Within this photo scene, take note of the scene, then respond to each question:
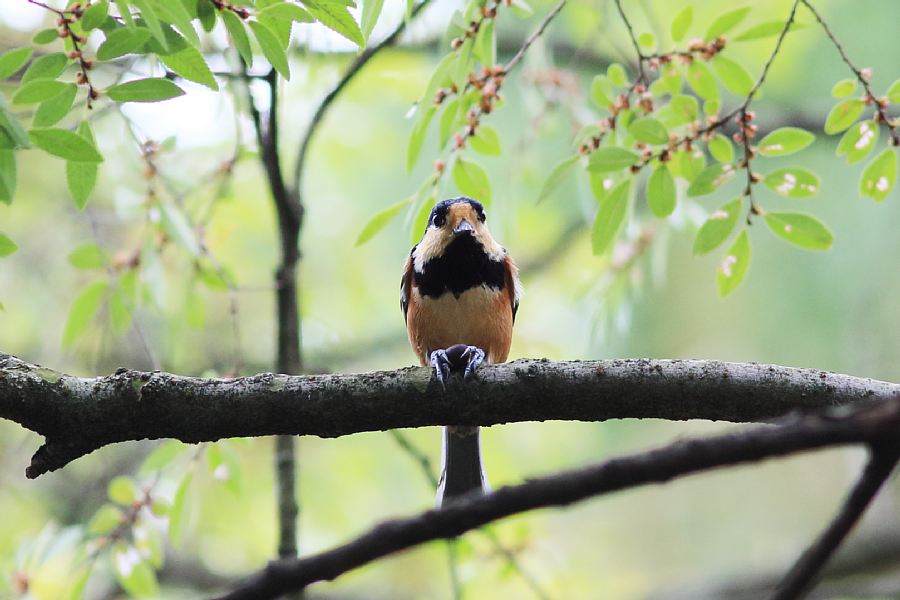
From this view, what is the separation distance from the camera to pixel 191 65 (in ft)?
9.11

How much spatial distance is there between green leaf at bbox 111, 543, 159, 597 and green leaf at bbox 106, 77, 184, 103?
7.91 ft

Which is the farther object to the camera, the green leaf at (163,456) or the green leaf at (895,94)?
the green leaf at (163,456)

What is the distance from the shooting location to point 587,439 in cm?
895

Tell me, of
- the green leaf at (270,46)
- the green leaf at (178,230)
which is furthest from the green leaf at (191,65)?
the green leaf at (178,230)

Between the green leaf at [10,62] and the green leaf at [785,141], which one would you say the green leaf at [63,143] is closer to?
the green leaf at [10,62]

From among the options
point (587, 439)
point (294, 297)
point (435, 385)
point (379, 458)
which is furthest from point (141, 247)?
point (587, 439)

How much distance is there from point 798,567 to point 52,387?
2.31 metres

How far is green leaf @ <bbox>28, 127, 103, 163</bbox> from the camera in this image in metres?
2.51

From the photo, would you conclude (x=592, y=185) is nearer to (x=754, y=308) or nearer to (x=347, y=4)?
(x=347, y=4)

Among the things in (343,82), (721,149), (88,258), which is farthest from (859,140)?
(88,258)

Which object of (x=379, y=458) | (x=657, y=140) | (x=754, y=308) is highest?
(x=657, y=140)

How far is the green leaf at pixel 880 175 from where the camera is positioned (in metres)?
3.35

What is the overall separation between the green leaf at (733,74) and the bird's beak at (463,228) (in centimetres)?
163

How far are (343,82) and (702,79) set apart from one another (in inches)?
62.0
